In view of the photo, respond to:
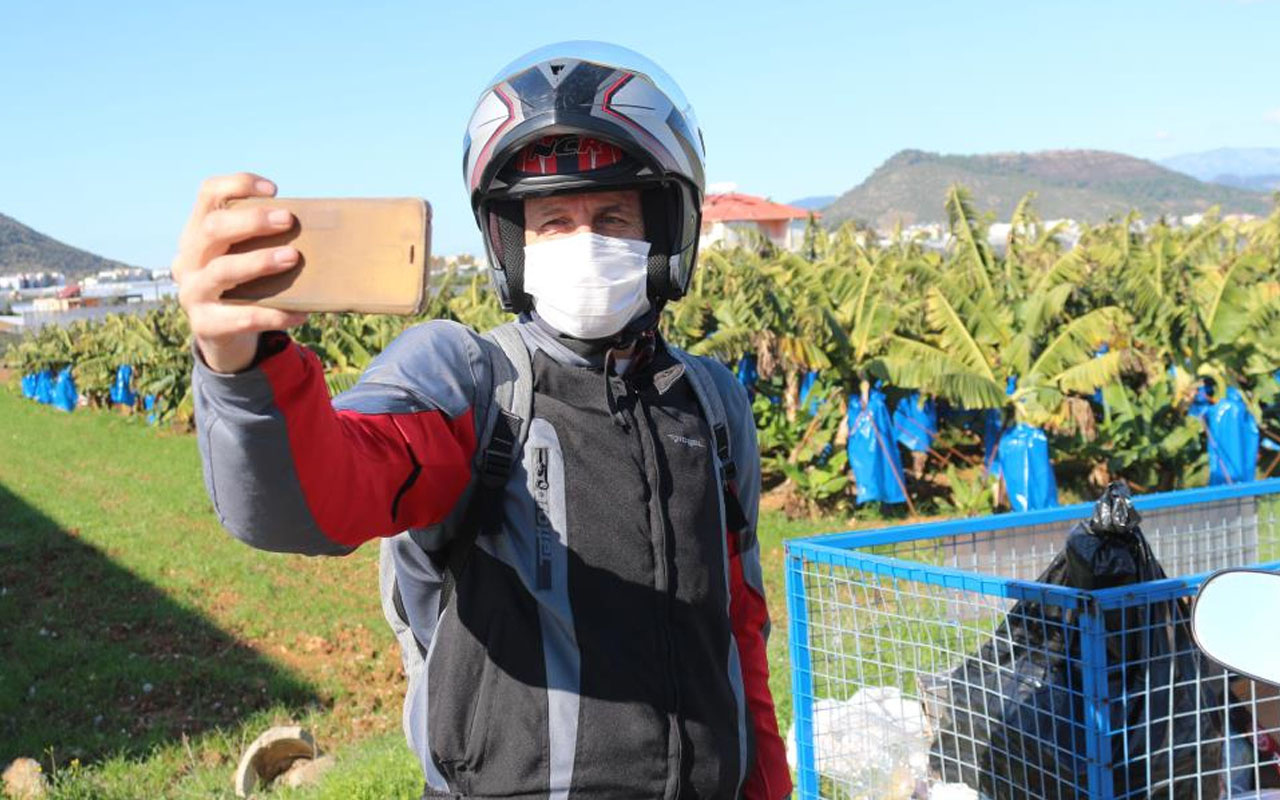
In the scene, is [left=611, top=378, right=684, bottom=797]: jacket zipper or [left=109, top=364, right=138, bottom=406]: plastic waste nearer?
[left=611, top=378, right=684, bottom=797]: jacket zipper

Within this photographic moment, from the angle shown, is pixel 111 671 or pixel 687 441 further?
pixel 111 671

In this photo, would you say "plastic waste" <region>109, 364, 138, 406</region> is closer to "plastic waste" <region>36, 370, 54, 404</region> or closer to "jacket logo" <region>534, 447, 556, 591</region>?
"plastic waste" <region>36, 370, 54, 404</region>

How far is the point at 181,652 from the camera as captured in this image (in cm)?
821

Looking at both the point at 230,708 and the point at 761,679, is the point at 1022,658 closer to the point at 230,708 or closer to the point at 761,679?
the point at 761,679

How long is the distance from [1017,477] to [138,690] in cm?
690

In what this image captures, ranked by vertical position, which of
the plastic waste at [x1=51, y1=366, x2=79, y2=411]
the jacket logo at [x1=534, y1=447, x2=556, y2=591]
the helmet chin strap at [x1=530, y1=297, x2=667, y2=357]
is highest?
the helmet chin strap at [x1=530, y1=297, x2=667, y2=357]

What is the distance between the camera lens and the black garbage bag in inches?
97.9

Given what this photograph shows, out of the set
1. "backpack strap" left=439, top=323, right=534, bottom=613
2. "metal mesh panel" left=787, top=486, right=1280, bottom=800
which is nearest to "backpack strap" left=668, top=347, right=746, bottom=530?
"backpack strap" left=439, top=323, right=534, bottom=613

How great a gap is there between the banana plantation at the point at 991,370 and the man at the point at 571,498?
826 centimetres

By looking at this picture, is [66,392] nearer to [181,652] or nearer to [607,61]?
[181,652]

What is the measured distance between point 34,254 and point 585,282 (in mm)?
154573

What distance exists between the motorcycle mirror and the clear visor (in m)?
1.20

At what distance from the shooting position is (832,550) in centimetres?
297

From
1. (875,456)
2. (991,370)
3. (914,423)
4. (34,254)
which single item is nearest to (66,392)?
(875,456)
